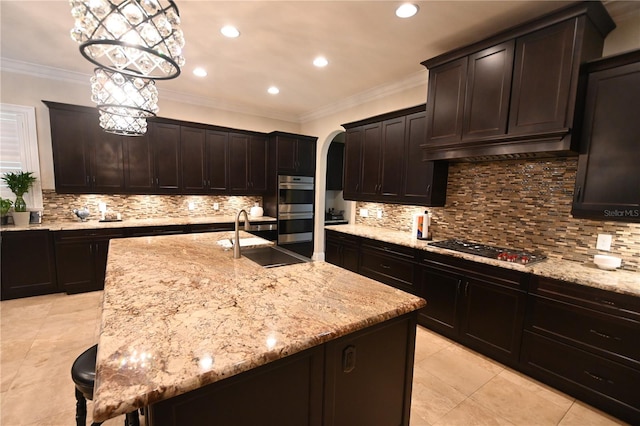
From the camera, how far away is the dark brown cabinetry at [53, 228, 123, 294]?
3551 millimetres

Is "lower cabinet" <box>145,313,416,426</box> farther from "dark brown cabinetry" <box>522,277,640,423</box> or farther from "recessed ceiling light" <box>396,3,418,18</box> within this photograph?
"recessed ceiling light" <box>396,3,418,18</box>

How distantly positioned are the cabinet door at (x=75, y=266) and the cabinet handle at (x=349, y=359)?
13.2 ft

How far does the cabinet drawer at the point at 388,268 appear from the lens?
3.14 m

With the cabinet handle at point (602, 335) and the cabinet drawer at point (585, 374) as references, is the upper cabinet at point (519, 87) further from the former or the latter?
the cabinet drawer at point (585, 374)

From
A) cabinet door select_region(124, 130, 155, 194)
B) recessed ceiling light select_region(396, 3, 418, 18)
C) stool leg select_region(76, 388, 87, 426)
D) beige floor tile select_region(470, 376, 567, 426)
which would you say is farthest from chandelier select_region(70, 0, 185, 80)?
cabinet door select_region(124, 130, 155, 194)

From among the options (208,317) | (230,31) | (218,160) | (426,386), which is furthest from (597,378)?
(218,160)

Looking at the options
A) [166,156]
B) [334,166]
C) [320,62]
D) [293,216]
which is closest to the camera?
[320,62]

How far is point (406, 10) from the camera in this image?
90.0 inches

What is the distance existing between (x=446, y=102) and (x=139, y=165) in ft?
14.2

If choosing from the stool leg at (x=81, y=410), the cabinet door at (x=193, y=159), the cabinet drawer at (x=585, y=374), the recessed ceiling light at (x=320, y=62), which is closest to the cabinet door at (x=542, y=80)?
the cabinet drawer at (x=585, y=374)

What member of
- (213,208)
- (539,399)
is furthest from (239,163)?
(539,399)

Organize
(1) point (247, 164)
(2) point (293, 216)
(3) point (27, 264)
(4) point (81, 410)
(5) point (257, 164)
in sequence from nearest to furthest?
1. (4) point (81, 410)
2. (3) point (27, 264)
3. (1) point (247, 164)
4. (5) point (257, 164)
5. (2) point (293, 216)

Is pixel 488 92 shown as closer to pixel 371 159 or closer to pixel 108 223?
pixel 371 159

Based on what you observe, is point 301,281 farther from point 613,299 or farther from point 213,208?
point 213,208
